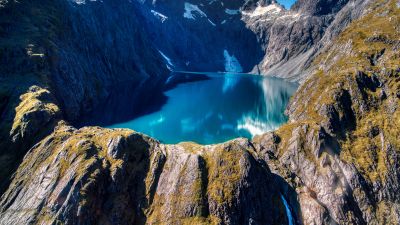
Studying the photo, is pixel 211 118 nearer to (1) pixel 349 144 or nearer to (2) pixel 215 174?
(1) pixel 349 144

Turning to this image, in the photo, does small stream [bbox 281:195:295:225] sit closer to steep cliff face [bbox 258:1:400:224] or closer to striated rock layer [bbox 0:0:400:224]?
striated rock layer [bbox 0:0:400:224]

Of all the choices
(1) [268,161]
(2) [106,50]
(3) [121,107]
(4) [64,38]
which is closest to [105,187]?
(1) [268,161]

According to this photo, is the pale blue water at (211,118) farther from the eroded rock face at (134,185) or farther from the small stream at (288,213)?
the small stream at (288,213)

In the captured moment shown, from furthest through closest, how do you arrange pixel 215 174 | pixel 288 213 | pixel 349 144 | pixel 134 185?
pixel 349 144 < pixel 288 213 < pixel 215 174 < pixel 134 185

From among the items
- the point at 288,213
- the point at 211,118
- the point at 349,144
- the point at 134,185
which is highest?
the point at 211,118

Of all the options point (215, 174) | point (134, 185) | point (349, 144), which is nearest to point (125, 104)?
point (134, 185)

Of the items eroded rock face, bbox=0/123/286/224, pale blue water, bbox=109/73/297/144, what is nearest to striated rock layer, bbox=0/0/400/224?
eroded rock face, bbox=0/123/286/224

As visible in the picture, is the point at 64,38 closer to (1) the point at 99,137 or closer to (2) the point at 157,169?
(1) the point at 99,137
